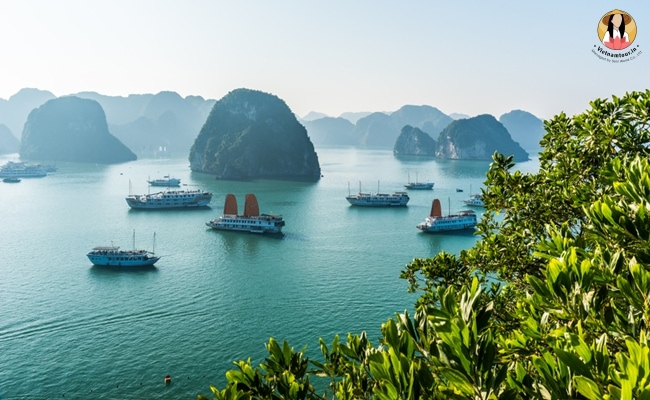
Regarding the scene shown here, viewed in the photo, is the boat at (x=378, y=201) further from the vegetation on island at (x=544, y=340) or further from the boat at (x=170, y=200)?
the vegetation on island at (x=544, y=340)

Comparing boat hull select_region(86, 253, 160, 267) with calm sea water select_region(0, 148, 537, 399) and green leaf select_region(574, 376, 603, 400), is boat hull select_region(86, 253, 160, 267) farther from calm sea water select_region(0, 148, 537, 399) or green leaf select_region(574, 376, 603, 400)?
green leaf select_region(574, 376, 603, 400)

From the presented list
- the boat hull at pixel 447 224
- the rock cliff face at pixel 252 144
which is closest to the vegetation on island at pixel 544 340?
the boat hull at pixel 447 224

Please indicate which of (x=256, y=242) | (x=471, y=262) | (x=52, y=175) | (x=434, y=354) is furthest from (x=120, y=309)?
(x=52, y=175)

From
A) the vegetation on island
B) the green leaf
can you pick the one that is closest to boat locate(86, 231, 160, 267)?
the vegetation on island

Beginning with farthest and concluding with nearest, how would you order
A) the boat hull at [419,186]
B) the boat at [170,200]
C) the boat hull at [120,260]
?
the boat hull at [419,186] < the boat at [170,200] < the boat hull at [120,260]

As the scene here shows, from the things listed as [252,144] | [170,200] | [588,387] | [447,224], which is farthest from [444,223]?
[252,144]

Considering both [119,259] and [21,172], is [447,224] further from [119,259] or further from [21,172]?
[21,172]

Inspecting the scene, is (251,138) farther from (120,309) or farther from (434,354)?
(434,354)
